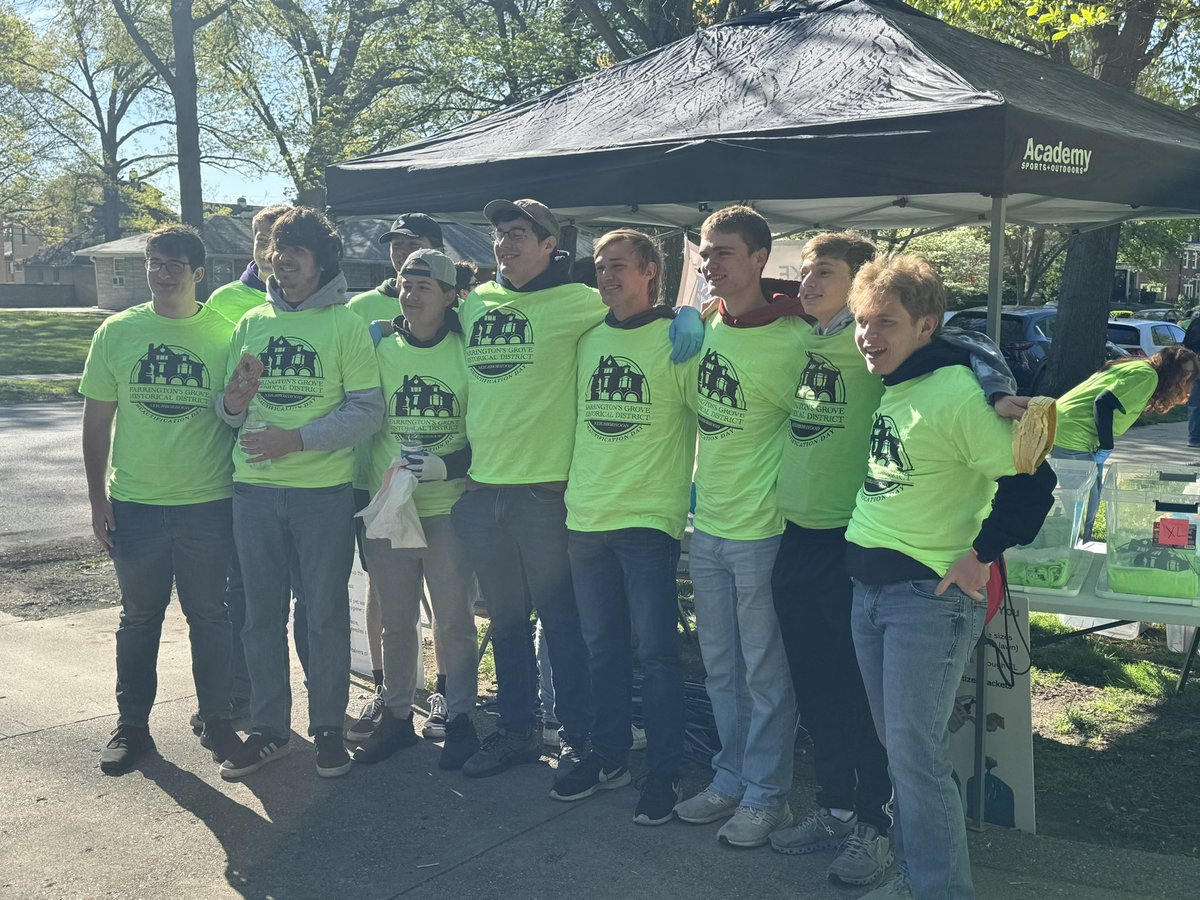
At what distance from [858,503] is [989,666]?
101 cm

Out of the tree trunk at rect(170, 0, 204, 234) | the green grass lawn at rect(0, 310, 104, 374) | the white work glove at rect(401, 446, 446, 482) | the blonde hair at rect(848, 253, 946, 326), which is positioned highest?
the tree trunk at rect(170, 0, 204, 234)

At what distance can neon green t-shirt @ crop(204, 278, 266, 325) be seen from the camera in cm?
498

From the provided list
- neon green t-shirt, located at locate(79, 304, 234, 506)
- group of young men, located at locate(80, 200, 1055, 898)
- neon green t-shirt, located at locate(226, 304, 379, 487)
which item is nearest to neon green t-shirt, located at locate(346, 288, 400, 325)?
group of young men, located at locate(80, 200, 1055, 898)

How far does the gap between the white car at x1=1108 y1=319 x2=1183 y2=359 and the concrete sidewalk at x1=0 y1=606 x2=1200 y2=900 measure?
735 inches

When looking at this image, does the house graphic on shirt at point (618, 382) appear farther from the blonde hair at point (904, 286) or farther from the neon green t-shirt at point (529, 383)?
the blonde hair at point (904, 286)

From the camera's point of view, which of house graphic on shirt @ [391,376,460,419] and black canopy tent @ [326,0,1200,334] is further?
house graphic on shirt @ [391,376,460,419]

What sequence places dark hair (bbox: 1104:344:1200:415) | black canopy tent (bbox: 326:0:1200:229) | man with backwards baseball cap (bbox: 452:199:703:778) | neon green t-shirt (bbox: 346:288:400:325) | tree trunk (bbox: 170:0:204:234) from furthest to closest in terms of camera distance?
tree trunk (bbox: 170:0:204:234), neon green t-shirt (bbox: 346:288:400:325), man with backwards baseball cap (bbox: 452:199:703:778), black canopy tent (bbox: 326:0:1200:229), dark hair (bbox: 1104:344:1200:415)

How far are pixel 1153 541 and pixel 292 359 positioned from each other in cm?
318

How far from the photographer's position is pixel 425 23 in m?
21.6

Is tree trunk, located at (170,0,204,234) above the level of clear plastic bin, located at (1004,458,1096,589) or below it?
above

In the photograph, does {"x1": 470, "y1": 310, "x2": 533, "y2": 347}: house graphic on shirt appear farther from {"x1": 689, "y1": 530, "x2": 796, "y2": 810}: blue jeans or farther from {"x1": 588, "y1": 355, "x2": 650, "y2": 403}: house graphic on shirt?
{"x1": 689, "y1": 530, "x2": 796, "y2": 810}: blue jeans

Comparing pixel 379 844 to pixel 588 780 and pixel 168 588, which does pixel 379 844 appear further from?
pixel 168 588

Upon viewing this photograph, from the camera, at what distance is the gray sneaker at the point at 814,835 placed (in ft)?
12.2

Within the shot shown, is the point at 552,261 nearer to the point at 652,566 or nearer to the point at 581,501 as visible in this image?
the point at 581,501
